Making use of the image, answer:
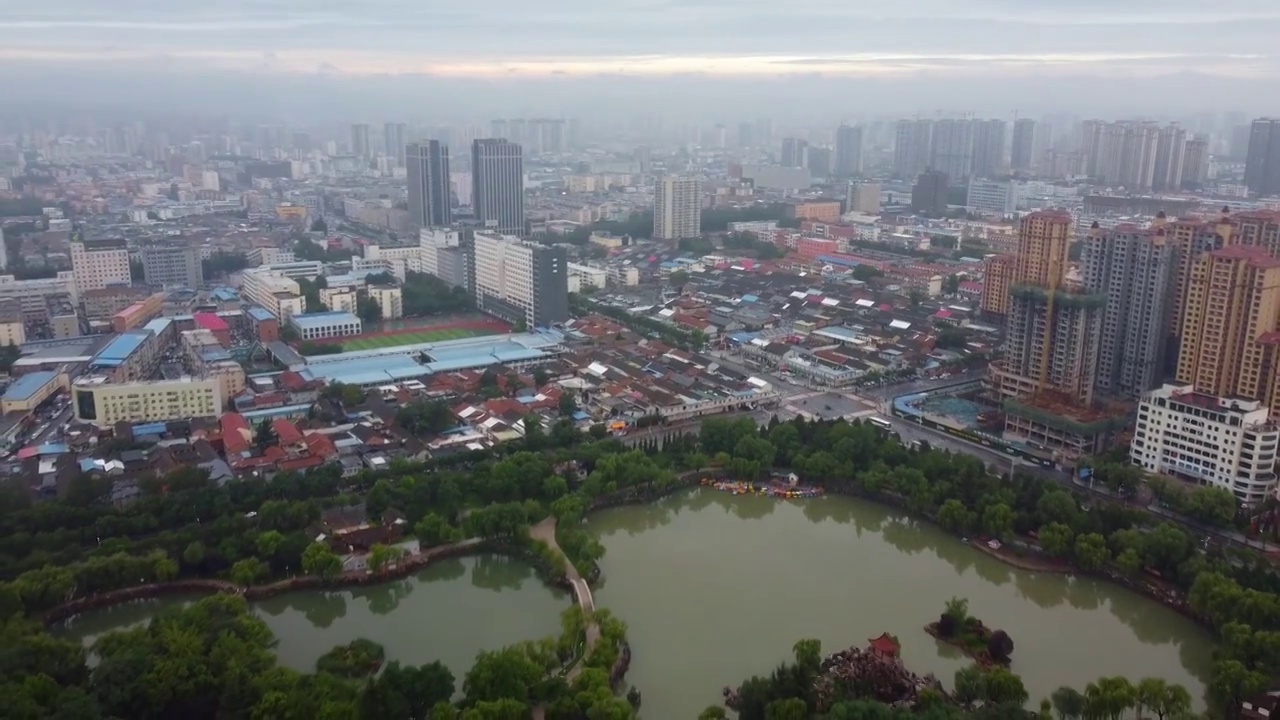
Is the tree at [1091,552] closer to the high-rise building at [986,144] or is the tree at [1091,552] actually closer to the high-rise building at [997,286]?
the high-rise building at [997,286]

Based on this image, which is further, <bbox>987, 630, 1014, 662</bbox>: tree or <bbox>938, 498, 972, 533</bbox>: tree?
<bbox>938, 498, 972, 533</bbox>: tree

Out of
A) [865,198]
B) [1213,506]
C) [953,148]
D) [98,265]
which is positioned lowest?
[1213,506]

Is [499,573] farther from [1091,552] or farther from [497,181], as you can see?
[497,181]

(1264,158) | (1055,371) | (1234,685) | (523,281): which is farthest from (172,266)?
(1264,158)

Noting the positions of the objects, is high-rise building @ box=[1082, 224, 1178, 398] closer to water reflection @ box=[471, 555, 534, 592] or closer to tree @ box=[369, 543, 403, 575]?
water reflection @ box=[471, 555, 534, 592]

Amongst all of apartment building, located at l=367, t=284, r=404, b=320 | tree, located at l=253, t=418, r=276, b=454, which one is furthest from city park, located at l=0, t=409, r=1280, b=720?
apartment building, located at l=367, t=284, r=404, b=320

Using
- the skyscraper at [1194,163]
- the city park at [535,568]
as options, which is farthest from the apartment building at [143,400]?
the skyscraper at [1194,163]

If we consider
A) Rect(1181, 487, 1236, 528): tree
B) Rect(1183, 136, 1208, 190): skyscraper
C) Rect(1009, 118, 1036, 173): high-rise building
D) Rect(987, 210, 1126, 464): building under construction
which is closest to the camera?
Rect(1181, 487, 1236, 528): tree
